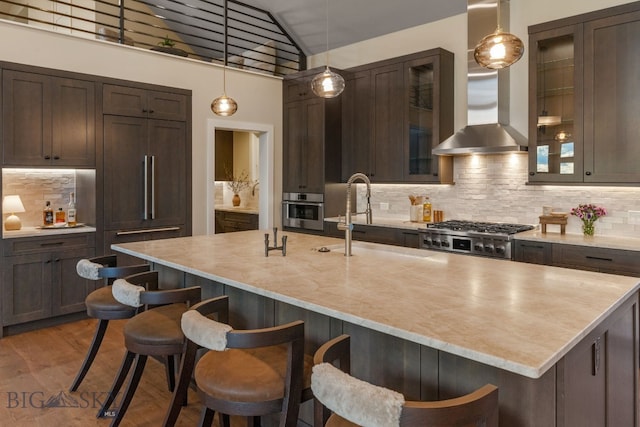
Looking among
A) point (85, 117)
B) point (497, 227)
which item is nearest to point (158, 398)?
point (85, 117)

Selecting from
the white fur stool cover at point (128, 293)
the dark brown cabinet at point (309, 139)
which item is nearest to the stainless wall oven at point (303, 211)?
the dark brown cabinet at point (309, 139)

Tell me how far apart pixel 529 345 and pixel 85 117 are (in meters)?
4.54

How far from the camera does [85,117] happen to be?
4469 millimetres

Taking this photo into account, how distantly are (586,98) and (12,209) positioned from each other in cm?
528

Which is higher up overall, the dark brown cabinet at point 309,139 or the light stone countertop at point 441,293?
the dark brown cabinet at point 309,139

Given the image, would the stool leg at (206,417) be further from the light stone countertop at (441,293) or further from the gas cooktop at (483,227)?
the gas cooktop at (483,227)

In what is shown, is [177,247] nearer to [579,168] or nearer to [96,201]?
[96,201]

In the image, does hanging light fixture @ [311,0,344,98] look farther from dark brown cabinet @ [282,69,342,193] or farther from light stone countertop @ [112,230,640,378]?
dark brown cabinet @ [282,69,342,193]

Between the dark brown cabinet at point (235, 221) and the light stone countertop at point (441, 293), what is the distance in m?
3.78

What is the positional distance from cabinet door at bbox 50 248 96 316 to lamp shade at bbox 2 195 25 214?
545mm

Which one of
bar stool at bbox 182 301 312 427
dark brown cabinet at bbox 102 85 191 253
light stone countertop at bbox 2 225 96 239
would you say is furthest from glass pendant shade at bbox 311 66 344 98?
light stone countertop at bbox 2 225 96 239

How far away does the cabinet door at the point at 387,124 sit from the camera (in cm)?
523

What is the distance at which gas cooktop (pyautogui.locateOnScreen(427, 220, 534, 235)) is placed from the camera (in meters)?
4.19

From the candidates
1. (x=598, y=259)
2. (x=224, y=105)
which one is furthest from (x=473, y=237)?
(x=224, y=105)
